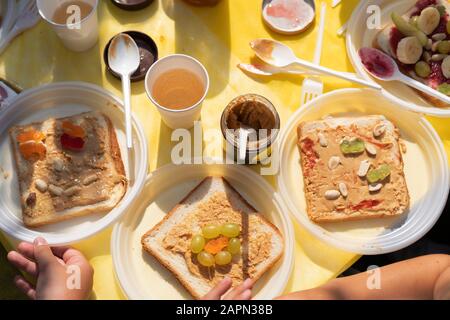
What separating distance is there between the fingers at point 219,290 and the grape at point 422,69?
81 centimetres

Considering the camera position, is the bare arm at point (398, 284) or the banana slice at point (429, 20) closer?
the bare arm at point (398, 284)

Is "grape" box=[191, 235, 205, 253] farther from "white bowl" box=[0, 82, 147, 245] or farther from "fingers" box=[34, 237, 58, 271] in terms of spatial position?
"fingers" box=[34, 237, 58, 271]

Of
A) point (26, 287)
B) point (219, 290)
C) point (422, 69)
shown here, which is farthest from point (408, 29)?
point (26, 287)

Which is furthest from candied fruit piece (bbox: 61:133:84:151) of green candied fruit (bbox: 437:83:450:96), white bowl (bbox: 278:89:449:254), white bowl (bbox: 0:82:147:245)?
green candied fruit (bbox: 437:83:450:96)

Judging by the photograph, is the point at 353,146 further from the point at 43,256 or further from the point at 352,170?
the point at 43,256

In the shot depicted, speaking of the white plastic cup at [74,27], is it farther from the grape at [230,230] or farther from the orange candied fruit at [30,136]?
the grape at [230,230]

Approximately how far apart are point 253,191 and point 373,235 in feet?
1.13

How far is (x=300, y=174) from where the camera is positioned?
143cm

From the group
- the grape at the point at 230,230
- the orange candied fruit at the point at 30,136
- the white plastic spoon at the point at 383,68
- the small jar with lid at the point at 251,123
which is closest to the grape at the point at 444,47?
the white plastic spoon at the point at 383,68

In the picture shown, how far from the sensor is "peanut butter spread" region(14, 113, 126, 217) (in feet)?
4.38

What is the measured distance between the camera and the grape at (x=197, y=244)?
130cm

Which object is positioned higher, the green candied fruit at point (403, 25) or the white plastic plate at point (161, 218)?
the green candied fruit at point (403, 25)
